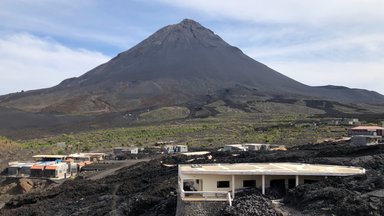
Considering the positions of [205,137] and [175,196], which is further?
[205,137]

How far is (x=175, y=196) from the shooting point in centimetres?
2469

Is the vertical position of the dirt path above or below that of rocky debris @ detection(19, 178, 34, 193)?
above

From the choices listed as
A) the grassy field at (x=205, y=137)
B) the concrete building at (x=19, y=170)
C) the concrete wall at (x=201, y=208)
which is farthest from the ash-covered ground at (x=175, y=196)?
the grassy field at (x=205, y=137)

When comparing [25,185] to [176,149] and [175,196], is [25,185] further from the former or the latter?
[175,196]

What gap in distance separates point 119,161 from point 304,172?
33.8 meters

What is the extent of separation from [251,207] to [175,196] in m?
7.18

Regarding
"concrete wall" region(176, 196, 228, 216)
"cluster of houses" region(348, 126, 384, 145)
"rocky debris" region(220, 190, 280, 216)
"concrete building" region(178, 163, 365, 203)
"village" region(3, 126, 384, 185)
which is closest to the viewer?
"rocky debris" region(220, 190, 280, 216)

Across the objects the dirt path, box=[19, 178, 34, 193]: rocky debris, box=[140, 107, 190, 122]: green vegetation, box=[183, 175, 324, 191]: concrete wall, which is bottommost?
box=[19, 178, 34, 193]: rocky debris

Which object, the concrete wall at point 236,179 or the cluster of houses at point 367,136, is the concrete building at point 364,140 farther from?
the concrete wall at point 236,179

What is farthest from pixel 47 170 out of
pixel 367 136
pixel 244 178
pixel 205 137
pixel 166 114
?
pixel 166 114

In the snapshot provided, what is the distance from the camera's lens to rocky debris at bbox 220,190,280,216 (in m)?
17.8

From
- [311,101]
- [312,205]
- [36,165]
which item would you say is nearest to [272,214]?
[312,205]

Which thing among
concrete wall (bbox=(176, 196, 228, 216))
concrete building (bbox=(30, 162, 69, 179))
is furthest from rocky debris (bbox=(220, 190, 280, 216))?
concrete building (bbox=(30, 162, 69, 179))

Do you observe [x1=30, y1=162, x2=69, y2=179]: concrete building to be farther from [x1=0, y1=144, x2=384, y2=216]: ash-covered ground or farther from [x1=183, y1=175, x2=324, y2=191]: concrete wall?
[x1=183, y1=175, x2=324, y2=191]: concrete wall
